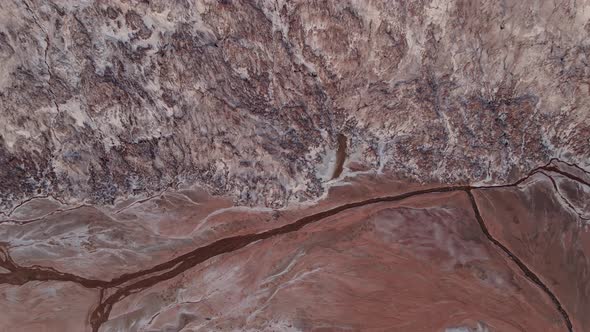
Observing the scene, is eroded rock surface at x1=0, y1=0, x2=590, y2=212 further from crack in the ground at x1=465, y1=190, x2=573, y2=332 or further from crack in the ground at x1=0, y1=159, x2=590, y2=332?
crack in the ground at x1=465, y1=190, x2=573, y2=332

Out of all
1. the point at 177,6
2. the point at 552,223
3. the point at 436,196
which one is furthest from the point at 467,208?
the point at 177,6

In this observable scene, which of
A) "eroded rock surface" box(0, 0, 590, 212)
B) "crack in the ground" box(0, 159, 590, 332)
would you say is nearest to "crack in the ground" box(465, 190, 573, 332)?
"crack in the ground" box(0, 159, 590, 332)

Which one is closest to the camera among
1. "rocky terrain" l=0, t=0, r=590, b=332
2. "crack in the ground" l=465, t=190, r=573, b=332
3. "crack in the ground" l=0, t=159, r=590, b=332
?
"rocky terrain" l=0, t=0, r=590, b=332

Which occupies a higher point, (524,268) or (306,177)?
(306,177)

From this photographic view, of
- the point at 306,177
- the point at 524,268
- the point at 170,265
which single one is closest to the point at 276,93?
the point at 306,177

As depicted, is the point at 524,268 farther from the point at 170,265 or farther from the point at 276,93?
the point at 170,265

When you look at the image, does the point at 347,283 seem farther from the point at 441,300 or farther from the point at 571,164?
the point at 571,164

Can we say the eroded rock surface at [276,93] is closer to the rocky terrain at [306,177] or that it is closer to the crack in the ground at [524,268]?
the rocky terrain at [306,177]
